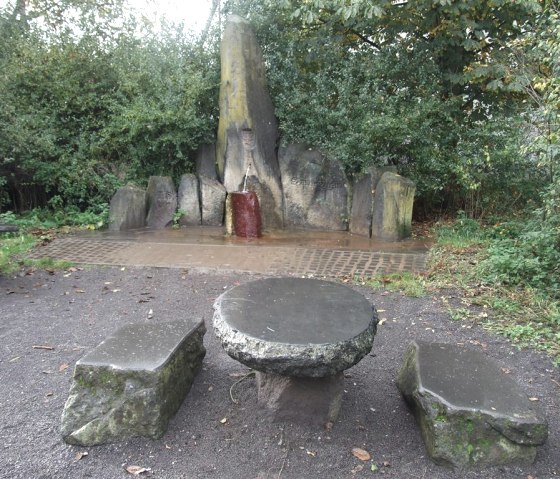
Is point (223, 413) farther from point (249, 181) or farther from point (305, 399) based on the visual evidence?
point (249, 181)

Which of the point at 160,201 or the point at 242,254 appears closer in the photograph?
the point at 242,254

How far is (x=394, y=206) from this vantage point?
22.7 feet

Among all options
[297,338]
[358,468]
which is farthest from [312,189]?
[358,468]

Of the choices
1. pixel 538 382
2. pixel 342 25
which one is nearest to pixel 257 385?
pixel 538 382

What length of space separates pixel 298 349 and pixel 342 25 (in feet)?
23.3

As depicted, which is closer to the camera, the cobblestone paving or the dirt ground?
the dirt ground

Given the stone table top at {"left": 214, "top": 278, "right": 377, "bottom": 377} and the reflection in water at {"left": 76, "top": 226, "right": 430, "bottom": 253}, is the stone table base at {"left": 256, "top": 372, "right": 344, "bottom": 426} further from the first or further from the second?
the reflection in water at {"left": 76, "top": 226, "right": 430, "bottom": 253}

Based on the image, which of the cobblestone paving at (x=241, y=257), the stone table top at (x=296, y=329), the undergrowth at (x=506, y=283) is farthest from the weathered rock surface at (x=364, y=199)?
the stone table top at (x=296, y=329)

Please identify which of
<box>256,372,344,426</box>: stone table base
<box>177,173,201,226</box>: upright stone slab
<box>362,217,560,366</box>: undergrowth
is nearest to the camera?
<box>256,372,344,426</box>: stone table base

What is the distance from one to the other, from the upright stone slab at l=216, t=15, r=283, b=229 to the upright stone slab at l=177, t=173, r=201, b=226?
0.53 meters

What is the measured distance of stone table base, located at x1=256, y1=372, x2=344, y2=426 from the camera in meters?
2.79

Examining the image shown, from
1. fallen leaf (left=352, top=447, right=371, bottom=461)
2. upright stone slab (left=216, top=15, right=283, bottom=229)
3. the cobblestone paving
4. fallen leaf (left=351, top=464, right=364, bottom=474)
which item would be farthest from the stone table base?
upright stone slab (left=216, top=15, right=283, bottom=229)

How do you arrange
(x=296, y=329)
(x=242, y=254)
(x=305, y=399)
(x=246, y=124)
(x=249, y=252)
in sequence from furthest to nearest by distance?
(x=246, y=124), (x=249, y=252), (x=242, y=254), (x=305, y=399), (x=296, y=329)

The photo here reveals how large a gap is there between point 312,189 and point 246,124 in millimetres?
1437
